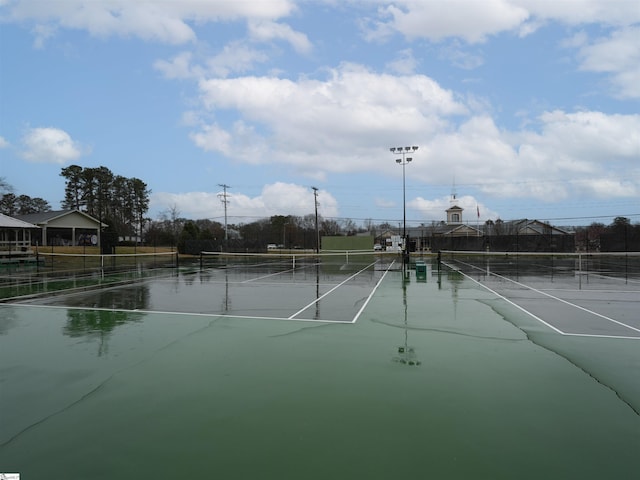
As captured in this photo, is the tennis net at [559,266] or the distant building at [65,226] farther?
the distant building at [65,226]

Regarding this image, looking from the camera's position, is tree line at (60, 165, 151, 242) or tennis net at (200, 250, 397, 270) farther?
tree line at (60, 165, 151, 242)

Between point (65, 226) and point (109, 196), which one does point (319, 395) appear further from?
point (109, 196)

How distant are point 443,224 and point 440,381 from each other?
9083 centimetres

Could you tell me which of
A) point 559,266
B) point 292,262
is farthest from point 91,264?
point 559,266

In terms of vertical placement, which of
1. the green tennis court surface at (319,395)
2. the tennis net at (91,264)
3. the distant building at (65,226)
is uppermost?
the distant building at (65,226)

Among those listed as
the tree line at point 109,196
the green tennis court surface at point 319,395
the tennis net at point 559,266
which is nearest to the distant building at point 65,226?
the tree line at point 109,196

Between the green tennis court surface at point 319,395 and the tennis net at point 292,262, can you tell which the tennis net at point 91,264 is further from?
the green tennis court surface at point 319,395

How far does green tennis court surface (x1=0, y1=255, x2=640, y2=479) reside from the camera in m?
3.46

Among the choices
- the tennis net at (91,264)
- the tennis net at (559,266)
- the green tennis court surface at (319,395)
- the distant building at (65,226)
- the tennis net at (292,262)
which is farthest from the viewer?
the distant building at (65,226)

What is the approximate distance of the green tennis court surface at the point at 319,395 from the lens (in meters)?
3.46

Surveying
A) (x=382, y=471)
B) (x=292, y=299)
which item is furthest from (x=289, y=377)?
(x=292, y=299)

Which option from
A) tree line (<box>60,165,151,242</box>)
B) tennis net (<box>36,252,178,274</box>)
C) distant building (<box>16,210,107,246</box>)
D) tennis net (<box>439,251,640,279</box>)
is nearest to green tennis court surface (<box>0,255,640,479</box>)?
tennis net (<box>439,251,640,279</box>)

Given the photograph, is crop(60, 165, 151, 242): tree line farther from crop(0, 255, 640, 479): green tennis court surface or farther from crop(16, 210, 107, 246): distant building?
crop(0, 255, 640, 479): green tennis court surface

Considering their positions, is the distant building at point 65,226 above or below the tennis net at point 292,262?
above
